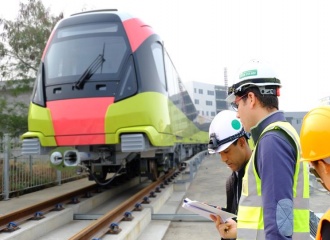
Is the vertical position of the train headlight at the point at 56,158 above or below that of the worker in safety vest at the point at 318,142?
below

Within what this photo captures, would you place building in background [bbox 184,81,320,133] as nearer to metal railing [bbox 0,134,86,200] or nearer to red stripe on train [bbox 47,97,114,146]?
metal railing [bbox 0,134,86,200]

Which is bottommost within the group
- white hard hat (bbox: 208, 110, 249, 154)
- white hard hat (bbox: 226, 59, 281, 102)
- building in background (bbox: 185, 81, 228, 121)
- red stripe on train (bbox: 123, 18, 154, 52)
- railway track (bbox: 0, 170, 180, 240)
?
railway track (bbox: 0, 170, 180, 240)

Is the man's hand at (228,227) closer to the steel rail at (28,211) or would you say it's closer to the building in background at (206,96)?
the steel rail at (28,211)

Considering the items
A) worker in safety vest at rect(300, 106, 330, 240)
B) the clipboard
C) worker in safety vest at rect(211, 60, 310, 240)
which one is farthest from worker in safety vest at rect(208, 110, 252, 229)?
worker in safety vest at rect(300, 106, 330, 240)

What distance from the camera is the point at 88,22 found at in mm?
7121

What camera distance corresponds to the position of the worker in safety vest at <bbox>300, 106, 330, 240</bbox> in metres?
1.33

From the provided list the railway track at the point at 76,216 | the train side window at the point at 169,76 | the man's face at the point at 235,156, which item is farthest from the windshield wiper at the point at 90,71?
the man's face at the point at 235,156

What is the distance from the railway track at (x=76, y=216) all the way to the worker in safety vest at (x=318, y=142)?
3700 mm

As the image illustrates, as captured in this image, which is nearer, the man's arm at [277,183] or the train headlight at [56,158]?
the man's arm at [277,183]

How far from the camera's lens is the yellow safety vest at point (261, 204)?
1.74 metres

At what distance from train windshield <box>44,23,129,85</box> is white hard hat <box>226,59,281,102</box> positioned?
4819 millimetres

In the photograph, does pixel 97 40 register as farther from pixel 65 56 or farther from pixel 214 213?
pixel 214 213

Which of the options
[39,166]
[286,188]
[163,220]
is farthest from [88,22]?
[286,188]

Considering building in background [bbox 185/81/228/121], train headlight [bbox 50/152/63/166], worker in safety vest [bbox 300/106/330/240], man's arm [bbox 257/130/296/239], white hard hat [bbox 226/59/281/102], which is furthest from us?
building in background [bbox 185/81/228/121]
